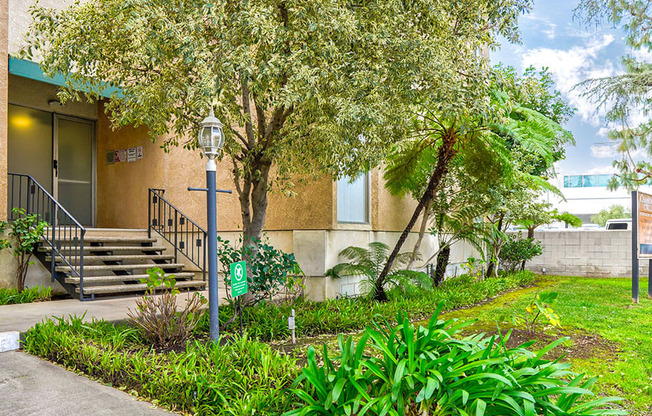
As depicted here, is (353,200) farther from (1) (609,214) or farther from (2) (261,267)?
(1) (609,214)

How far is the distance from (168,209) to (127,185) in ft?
4.31

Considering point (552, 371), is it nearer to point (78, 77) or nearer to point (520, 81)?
point (520, 81)

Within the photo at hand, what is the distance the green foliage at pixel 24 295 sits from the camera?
23.0 feet

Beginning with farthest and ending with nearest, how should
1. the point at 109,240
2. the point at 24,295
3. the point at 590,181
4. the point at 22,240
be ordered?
the point at 590,181
the point at 109,240
the point at 22,240
the point at 24,295

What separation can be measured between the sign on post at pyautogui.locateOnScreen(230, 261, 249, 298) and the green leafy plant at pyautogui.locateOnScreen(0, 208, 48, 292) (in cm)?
483

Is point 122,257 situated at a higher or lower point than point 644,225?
lower

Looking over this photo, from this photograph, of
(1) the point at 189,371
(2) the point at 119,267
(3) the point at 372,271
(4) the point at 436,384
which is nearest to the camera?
(4) the point at 436,384

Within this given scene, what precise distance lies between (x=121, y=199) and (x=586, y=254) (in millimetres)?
14261

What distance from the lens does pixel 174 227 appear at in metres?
9.97

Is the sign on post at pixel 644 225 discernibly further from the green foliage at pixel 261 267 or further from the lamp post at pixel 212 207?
the lamp post at pixel 212 207

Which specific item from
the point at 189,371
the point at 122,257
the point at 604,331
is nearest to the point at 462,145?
the point at 604,331

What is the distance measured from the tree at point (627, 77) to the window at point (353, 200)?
8.06m

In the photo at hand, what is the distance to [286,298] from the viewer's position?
270 inches

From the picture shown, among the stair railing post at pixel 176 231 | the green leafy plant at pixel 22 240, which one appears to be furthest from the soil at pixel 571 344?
the green leafy plant at pixel 22 240
